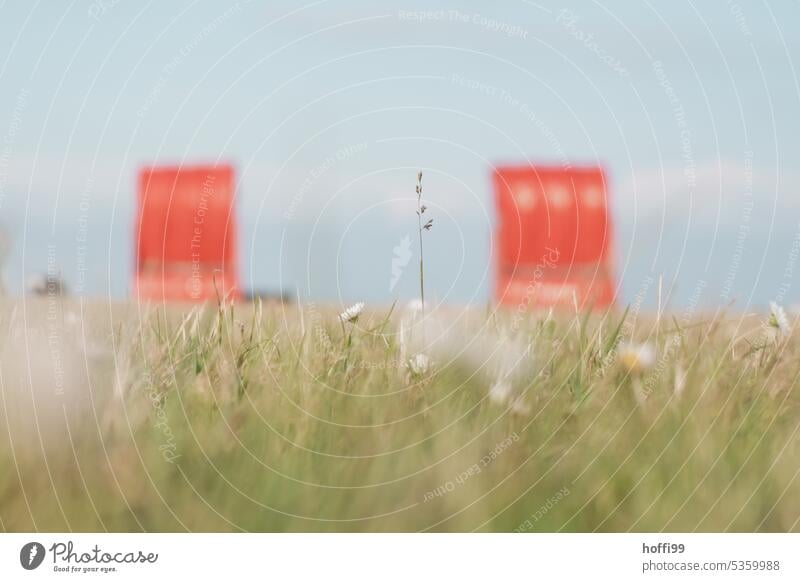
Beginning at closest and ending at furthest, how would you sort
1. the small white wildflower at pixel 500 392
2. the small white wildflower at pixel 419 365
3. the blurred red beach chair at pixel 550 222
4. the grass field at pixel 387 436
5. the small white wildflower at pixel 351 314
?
the grass field at pixel 387 436 → the small white wildflower at pixel 500 392 → the small white wildflower at pixel 419 365 → the small white wildflower at pixel 351 314 → the blurred red beach chair at pixel 550 222

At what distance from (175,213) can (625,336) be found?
7.69 meters

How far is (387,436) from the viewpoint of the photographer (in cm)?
247

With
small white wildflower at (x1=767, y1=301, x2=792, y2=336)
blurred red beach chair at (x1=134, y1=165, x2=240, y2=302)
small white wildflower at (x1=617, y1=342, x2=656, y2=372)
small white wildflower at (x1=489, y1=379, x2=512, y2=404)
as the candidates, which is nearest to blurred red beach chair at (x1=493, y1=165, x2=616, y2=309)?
blurred red beach chair at (x1=134, y1=165, x2=240, y2=302)

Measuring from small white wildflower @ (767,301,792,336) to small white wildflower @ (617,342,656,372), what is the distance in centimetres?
50

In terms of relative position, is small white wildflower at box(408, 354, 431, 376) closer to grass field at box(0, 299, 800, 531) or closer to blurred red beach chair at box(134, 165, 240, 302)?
grass field at box(0, 299, 800, 531)

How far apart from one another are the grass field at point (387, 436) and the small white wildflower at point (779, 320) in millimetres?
165

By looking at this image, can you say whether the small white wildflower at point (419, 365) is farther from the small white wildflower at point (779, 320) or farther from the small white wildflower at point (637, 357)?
the small white wildflower at point (779, 320)

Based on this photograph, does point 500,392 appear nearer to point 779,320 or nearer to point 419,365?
point 419,365

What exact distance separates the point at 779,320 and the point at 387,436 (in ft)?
4.70

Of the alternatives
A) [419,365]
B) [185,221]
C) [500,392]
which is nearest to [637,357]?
[500,392]

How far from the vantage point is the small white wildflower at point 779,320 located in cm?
322

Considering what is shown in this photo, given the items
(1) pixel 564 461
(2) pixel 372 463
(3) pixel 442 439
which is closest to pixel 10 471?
(2) pixel 372 463

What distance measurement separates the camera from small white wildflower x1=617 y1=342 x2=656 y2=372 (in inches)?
114

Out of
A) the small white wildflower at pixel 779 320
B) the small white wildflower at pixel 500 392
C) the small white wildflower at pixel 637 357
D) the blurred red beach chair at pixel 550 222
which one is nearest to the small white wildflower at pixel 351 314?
the small white wildflower at pixel 500 392
